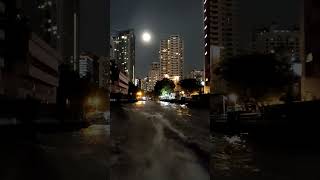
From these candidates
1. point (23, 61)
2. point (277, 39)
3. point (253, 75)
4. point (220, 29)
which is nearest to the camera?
point (253, 75)

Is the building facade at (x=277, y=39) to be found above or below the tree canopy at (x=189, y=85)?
above

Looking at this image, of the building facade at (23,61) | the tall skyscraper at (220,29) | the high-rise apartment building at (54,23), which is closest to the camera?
the tall skyscraper at (220,29)

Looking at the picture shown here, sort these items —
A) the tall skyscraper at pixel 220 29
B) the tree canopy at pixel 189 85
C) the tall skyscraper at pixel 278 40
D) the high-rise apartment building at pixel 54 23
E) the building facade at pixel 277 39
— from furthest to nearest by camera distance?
1. the tree canopy at pixel 189 85
2. the high-rise apartment building at pixel 54 23
3. the building facade at pixel 277 39
4. the tall skyscraper at pixel 278 40
5. the tall skyscraper at pixel 220 29

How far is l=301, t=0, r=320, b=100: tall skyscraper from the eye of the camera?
3928 centimetres

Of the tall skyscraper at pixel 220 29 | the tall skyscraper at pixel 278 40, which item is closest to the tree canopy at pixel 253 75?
the tall skyscraper at pixel 220 29

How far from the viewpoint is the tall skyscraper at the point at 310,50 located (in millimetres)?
39281

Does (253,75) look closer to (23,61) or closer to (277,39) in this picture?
(23,61)

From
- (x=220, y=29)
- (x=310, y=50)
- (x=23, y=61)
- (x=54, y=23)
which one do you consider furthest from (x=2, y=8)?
(x=54, y=23)

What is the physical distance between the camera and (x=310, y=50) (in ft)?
134

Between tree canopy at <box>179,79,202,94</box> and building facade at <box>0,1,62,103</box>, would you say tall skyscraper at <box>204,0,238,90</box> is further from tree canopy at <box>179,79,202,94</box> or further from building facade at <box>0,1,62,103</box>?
tree canopy at <box>179,79,202,94</box>

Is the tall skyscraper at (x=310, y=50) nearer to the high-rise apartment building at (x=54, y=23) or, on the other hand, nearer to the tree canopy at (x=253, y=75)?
the tree canopy at (x=253, y=75)

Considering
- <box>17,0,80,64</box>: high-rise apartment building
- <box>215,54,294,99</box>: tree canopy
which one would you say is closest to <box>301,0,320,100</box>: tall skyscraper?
<box>215,54,294,99</box>: tree canopy

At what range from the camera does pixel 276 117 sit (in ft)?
90.8

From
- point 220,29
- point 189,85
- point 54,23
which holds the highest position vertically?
point 54,23
